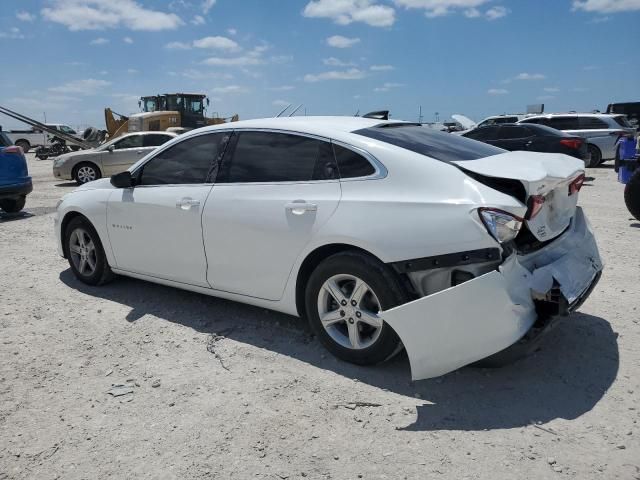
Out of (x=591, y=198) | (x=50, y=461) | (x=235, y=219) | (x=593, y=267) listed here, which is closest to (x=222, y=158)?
(x=235, y=219)

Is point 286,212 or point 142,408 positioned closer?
point 142,408

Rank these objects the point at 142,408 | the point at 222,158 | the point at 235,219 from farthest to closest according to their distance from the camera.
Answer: the point at 222,158 → the point at 235,219 → the point at 142,408

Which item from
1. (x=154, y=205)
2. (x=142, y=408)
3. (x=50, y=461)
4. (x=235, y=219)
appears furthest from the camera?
(x=154, y=205)

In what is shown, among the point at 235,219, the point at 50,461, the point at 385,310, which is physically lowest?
the point at 50,461

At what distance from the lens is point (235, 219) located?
374 centimetres

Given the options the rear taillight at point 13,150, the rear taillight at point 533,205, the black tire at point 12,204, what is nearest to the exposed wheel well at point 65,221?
the rear taillight at point 533,205

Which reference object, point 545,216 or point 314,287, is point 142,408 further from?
point 545,216

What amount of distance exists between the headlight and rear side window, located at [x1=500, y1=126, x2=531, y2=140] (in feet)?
37.9

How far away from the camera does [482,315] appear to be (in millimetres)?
2758

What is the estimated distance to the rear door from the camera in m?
3.43

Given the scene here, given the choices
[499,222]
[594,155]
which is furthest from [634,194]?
[594,155]

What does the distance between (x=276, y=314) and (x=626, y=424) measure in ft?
8.39

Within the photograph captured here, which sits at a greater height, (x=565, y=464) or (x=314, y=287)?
(x=314, y=287)

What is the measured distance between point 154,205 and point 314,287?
169cm
